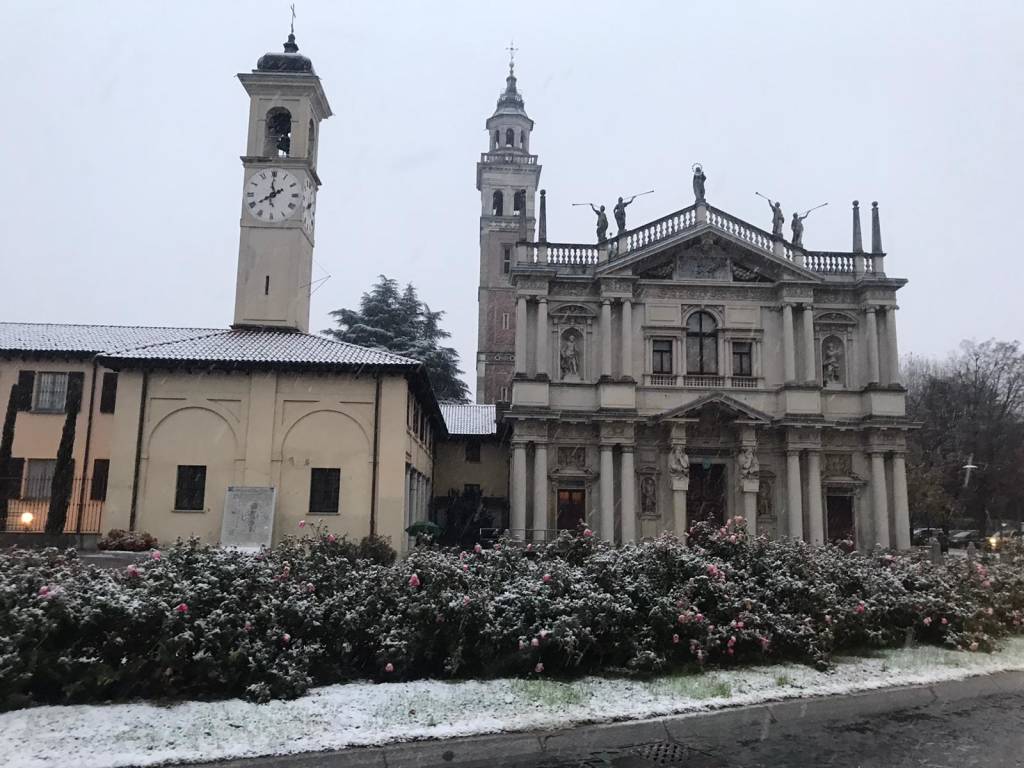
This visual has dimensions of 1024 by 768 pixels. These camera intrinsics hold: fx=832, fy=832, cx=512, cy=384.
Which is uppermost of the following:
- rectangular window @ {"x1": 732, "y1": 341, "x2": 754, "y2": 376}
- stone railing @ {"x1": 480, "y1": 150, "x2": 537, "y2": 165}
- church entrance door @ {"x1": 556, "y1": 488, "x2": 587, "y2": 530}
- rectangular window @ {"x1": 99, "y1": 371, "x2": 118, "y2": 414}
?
stone railing @ {"x1": 480, "y1": 150, "x2": 537, "y2": 165}

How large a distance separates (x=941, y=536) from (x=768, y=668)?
136 ft

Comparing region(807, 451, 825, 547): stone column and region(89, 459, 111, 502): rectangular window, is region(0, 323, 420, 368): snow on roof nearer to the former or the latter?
region(89, 459, 111, 502): rectangular window

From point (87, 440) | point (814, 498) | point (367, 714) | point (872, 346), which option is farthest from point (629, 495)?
point (367, 714)

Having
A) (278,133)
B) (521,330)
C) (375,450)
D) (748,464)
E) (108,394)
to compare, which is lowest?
(375,450)

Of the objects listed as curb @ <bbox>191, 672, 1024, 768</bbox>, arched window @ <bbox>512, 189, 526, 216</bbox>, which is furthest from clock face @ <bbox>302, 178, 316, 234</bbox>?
arched window @ <bbox>512, 189, 526, 216</bbox>

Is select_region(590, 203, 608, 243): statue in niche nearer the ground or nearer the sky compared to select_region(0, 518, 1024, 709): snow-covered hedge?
nearer the sky

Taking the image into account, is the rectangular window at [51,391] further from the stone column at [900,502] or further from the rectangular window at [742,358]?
the stone column at [900,502]

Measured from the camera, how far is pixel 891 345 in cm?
3534

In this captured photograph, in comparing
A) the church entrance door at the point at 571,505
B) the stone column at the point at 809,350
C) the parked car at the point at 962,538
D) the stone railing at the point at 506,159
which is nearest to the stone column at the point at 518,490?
the church entrance door at the point at 571,505

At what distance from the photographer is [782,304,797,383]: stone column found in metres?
34.6

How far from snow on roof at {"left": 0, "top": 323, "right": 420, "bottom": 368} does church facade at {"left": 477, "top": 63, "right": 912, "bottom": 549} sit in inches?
357

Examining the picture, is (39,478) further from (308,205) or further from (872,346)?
(872,346)

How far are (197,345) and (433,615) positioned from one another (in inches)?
804

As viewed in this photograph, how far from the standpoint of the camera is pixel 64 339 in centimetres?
3061
